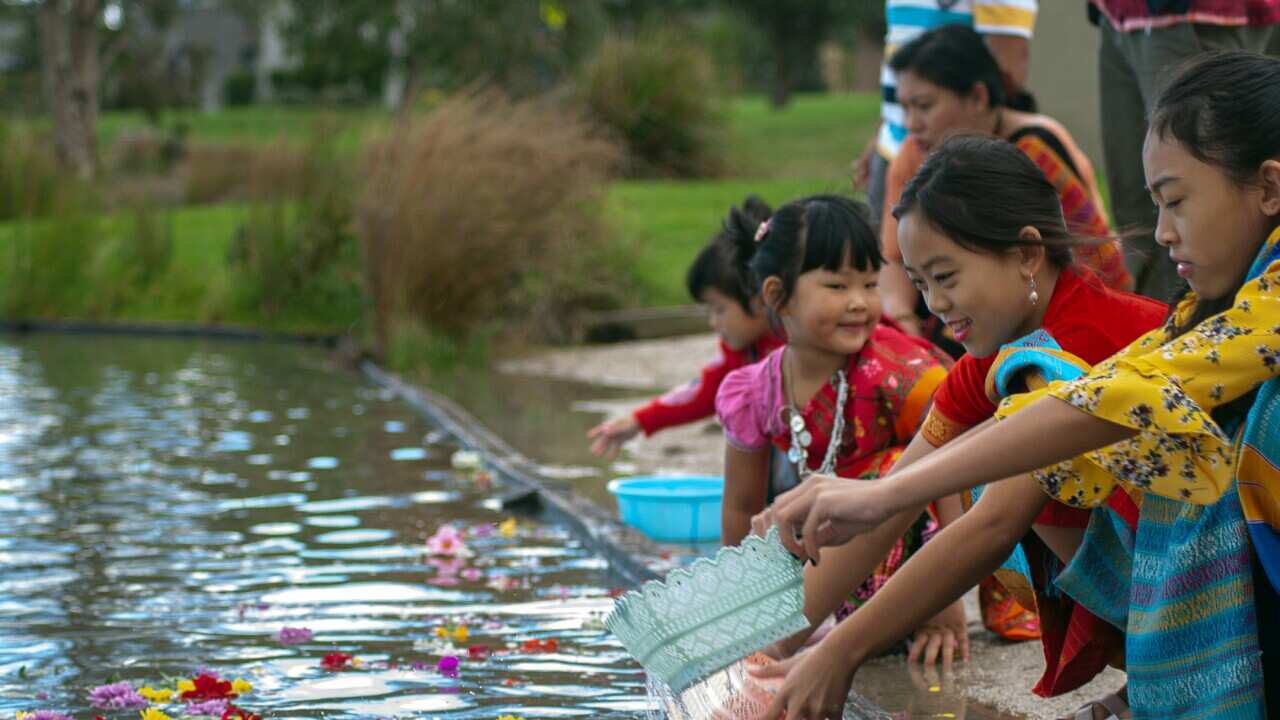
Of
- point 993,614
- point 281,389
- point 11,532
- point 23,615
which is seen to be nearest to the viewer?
point 993,614

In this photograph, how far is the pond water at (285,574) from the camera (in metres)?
3.69

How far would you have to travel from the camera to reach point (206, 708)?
136 inches

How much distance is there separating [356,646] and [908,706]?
4.74 feet

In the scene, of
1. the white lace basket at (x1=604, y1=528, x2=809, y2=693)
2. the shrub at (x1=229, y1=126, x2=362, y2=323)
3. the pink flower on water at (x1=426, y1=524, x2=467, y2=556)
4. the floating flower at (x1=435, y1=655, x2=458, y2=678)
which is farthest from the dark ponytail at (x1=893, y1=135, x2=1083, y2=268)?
the shrub at (x1=229, y1=126, x2=362, y2=323)

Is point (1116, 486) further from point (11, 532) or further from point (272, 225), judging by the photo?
point (272, 225)

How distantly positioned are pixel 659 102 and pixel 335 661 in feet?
51.7

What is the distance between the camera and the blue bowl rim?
15.6 ft

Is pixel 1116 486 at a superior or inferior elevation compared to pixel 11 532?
superior

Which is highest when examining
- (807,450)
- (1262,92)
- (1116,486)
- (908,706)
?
(1262,92)

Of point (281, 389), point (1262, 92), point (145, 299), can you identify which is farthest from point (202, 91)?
point (1262, 92)

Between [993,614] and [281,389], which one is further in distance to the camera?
[281,389]

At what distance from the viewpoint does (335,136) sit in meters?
12.8

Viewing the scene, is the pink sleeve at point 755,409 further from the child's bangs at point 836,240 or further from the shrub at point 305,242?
the shrub at point 305,242

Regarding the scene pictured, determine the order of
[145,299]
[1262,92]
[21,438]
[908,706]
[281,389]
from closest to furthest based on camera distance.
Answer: [1262,92]
[908,706]
[21,438]
[281,389]
[145,299]
